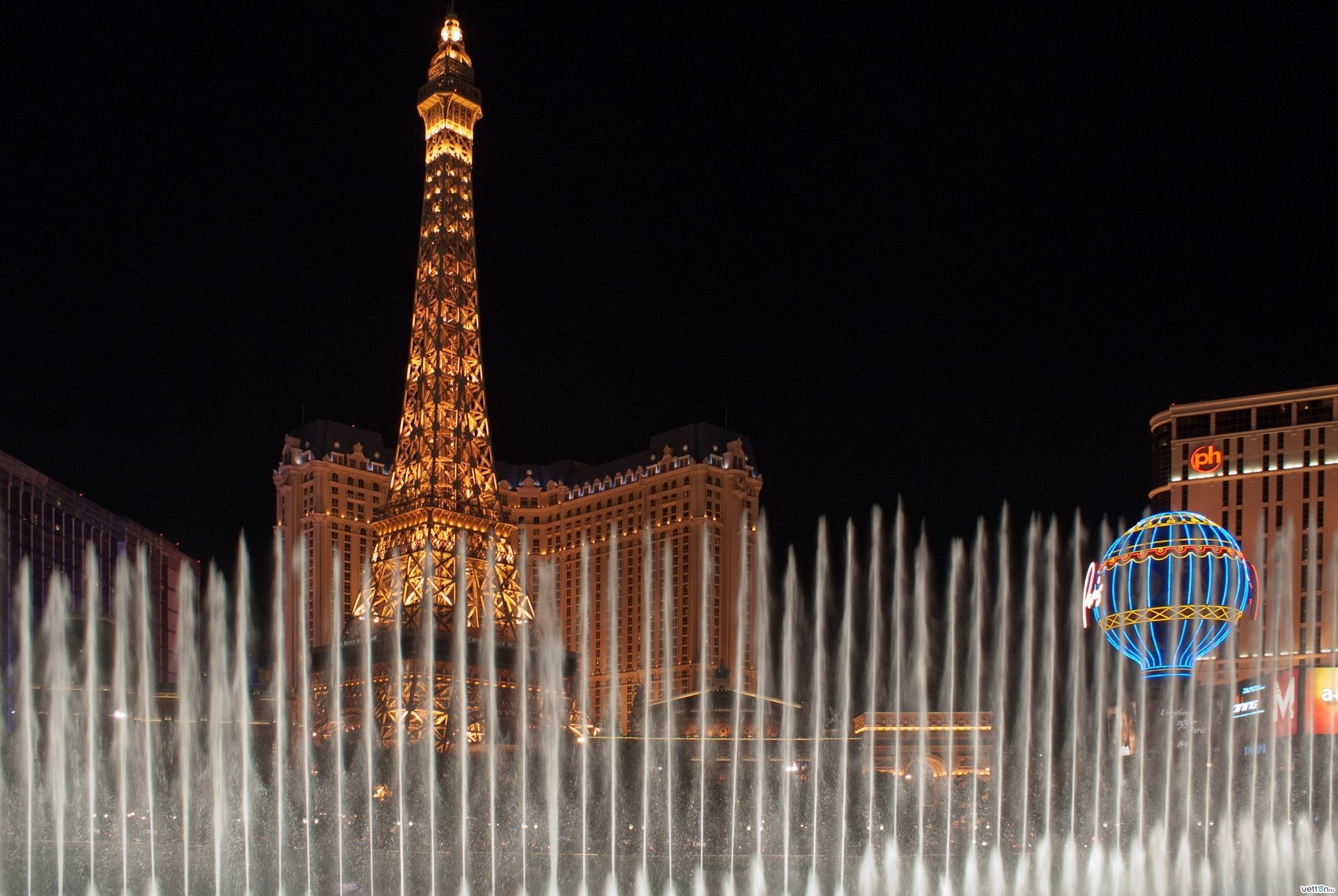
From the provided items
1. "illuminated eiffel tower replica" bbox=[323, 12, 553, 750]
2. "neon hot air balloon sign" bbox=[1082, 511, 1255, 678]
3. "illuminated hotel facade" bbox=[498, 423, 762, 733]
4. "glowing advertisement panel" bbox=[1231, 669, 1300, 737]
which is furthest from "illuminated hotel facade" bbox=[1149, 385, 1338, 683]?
"illuminated eiffel tower replica" bbox=[323, 12, 553, 750]

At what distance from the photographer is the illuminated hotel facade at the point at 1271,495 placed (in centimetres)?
7820

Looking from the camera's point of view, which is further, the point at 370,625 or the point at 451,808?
the point at 370,625

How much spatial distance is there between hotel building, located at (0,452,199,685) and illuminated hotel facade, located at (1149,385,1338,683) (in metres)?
53.3

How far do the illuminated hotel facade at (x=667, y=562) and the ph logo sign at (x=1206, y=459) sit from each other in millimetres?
27041

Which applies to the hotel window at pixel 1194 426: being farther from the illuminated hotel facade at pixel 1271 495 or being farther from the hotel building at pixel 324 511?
the hotel building at pixel 324 511

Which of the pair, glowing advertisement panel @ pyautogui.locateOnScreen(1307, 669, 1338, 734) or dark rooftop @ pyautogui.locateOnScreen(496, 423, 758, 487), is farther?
dark rooftop @ pyautogui.locateOnScreen(496, 423, 758, 487)

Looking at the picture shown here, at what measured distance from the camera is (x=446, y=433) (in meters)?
73.1

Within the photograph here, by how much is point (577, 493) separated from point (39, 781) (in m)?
55.1

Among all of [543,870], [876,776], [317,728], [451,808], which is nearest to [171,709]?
[317,728]

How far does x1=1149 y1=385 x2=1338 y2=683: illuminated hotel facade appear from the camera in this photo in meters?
78.2

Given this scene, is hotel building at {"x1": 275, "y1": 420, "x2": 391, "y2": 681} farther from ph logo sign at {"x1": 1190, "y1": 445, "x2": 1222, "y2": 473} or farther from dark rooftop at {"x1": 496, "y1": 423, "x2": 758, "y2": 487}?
ph logo sign at {"x1": 1190, "y1": 445, "x2": 1222, "y2": 473}

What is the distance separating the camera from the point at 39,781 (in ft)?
191

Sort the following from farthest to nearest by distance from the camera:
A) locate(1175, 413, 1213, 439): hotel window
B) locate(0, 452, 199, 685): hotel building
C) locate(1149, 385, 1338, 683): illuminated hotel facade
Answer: locate(1175, 413, 1213, 439): hotel window < locate(0, 452, 199, 685): hotel building < locate(1149, 385, 1338, 683): illuminated hotel facade

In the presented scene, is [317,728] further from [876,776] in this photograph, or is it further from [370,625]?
[876,776]
